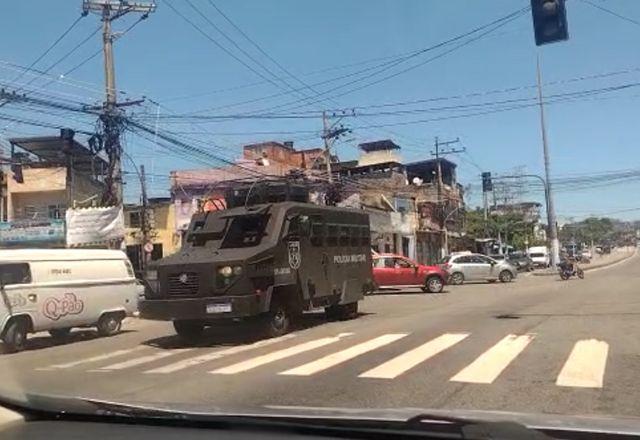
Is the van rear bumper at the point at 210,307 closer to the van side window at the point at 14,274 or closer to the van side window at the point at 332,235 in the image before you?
the van side window at the point at 14,274

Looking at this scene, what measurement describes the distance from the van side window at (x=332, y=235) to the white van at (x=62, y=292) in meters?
5.17

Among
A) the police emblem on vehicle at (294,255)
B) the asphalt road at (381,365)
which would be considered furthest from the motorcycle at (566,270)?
the police emblem on vehicle at (294,255)

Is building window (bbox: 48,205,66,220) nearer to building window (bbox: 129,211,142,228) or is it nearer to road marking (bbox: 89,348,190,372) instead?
building window (bbox: 129,211,142,228)

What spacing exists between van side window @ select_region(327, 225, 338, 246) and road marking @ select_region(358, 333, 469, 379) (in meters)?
4.25

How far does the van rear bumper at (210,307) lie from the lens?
15.2 meters

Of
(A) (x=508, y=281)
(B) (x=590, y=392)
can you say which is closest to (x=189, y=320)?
(B) (x=590, y=392)

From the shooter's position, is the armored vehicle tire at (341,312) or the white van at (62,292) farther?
the armored vehicle tire at (341,312)

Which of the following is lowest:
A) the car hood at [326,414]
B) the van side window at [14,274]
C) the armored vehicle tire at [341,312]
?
the armored vehicle tire at [341,312]

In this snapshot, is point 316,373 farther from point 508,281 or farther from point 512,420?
point 508,281

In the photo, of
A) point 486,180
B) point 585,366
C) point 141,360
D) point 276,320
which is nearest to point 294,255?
point 276,320

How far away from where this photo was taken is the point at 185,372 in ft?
37.3

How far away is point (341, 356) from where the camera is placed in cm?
1246

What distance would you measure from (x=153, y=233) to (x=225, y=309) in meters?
33.9

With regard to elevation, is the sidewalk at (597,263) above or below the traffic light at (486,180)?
below
